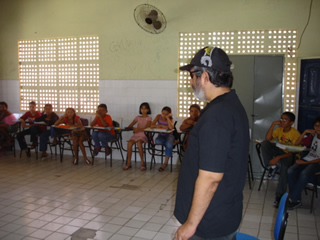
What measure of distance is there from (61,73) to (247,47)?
4.34 meters

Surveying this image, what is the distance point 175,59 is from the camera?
21.7 ft

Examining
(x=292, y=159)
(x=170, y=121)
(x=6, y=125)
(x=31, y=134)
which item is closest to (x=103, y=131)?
(x=170, y=121)

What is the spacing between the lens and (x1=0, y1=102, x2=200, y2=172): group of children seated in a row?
6207 millimetres

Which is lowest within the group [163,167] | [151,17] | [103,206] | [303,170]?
[103,206]

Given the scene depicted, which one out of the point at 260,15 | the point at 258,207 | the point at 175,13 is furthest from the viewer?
the point at 175,13

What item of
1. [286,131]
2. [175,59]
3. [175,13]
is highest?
[175,13]

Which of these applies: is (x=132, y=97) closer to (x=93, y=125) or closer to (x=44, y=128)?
(x=93, y=125)

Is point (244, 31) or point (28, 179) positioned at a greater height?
point (244, 31)

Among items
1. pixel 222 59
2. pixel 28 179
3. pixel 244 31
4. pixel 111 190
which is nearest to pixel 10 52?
pixel 28 179

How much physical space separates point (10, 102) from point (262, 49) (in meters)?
6.18

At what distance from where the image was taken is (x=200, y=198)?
1.51m

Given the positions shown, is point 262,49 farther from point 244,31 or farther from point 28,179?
point 28,179

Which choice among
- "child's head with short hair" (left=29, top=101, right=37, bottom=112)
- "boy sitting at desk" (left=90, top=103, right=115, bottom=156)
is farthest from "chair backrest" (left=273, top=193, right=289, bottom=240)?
"child's head with short hair" (left=29, top=101, right=37, bottom=112)

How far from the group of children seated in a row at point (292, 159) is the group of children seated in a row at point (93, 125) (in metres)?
1.55
